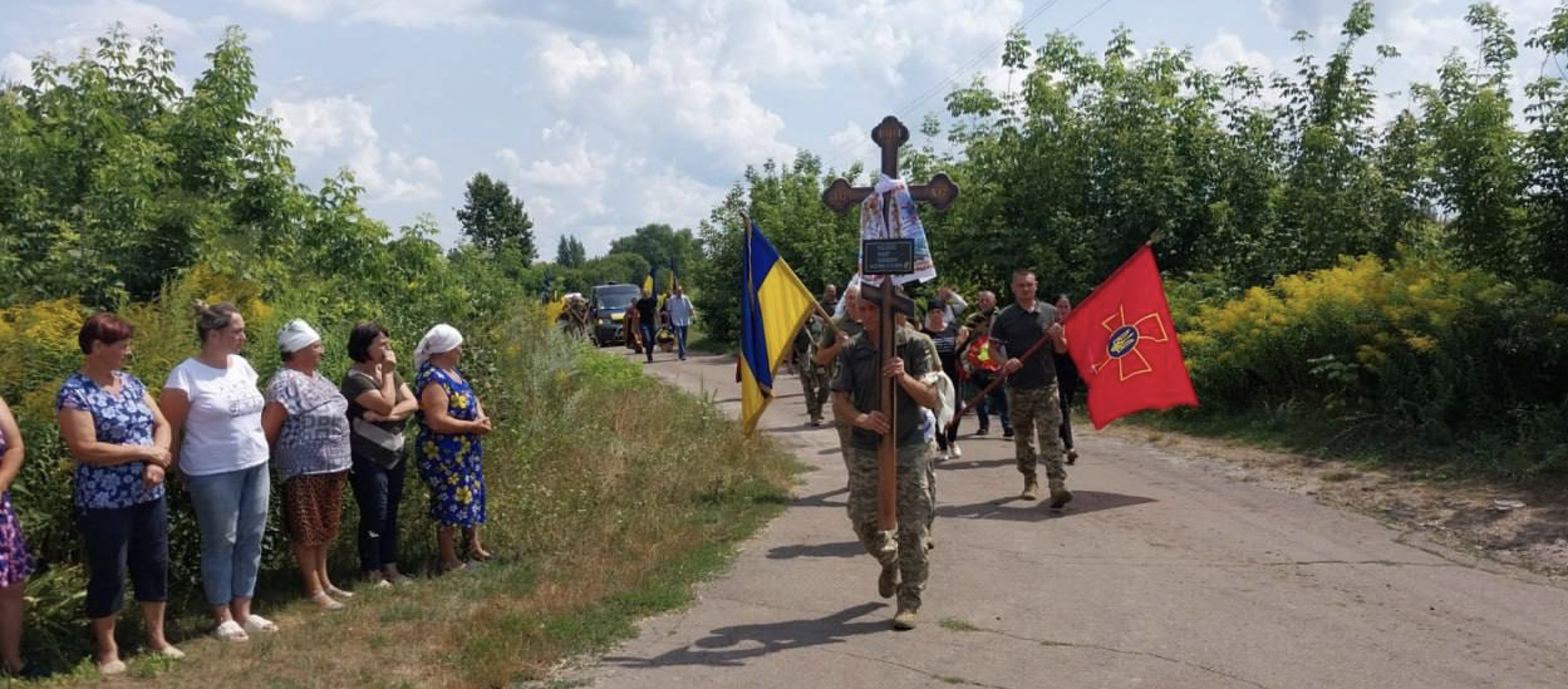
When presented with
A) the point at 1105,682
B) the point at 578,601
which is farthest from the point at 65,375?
the point at 1105,682

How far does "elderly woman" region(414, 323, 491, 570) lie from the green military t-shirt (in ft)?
8.27

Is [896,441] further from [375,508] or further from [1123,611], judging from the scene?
[375,508]

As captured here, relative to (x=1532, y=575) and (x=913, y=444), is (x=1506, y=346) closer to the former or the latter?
(x=1532, y=575)

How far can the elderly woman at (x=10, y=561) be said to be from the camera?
5.42m

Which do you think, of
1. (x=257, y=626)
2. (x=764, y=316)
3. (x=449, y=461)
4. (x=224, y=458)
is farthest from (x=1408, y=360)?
(x=224, y=458)

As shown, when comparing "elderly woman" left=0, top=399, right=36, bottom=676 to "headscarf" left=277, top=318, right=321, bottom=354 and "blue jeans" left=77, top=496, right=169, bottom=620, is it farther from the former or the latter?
"headscarf" left=277, top=318, right=321, bottom=354

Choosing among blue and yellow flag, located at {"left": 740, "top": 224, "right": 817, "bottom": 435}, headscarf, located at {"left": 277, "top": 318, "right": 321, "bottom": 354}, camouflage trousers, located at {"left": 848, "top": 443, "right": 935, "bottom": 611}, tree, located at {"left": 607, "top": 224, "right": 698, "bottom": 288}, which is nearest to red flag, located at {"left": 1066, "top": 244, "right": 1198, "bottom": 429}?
blue and yellow flag, located at {"left": 740, "top": 224, "right": 817, "bottom": 435}

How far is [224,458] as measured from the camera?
6.23m

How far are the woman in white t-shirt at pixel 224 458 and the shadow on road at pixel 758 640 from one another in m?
2.07

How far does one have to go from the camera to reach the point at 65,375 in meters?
6.66

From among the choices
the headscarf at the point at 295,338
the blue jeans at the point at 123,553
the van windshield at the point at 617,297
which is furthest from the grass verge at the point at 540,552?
the van windshield at the point at 617,297

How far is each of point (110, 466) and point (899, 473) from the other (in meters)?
3.93

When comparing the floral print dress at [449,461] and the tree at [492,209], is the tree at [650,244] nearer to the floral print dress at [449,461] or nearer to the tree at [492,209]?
the tree at [492,209]

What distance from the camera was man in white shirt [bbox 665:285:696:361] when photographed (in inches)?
1056
